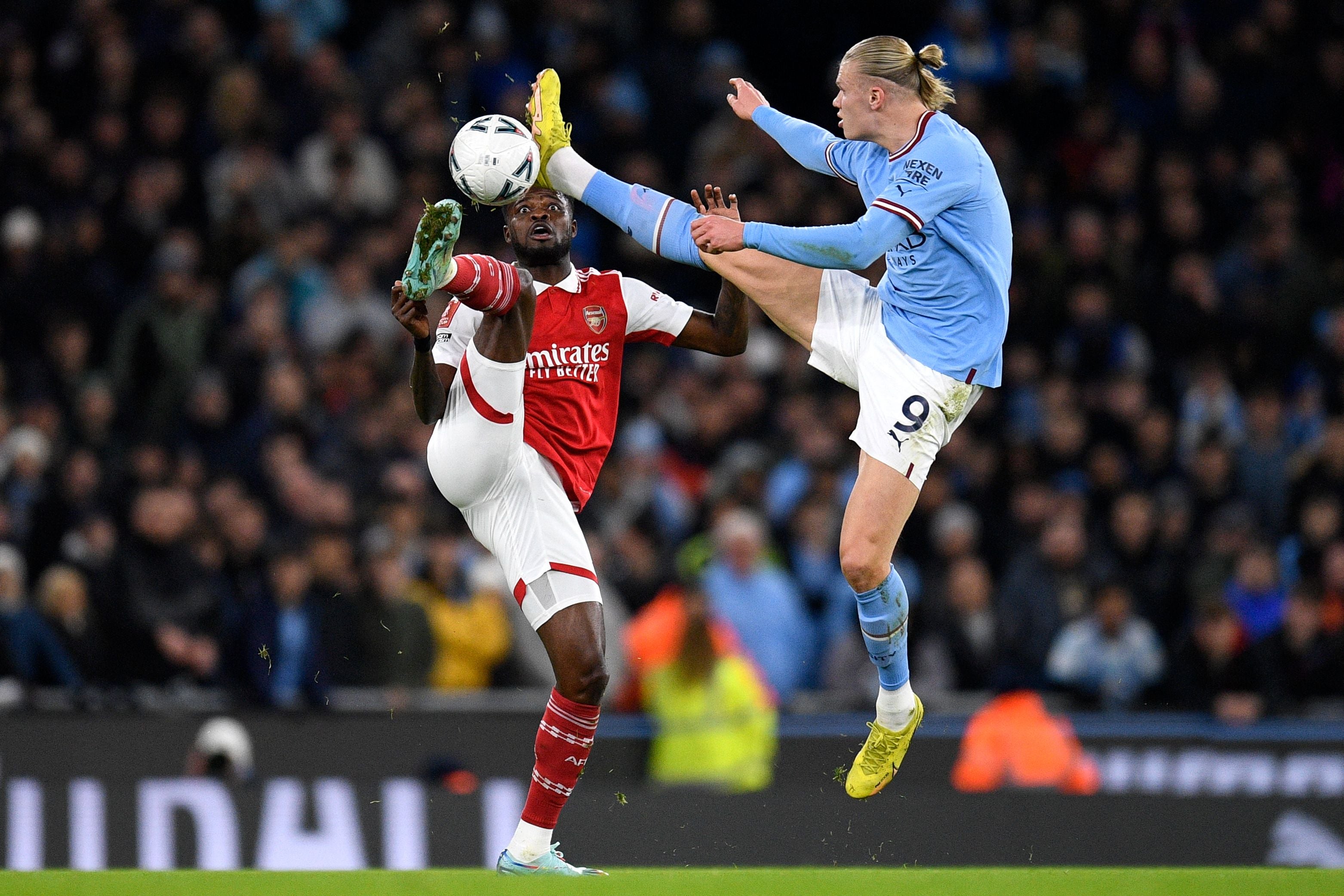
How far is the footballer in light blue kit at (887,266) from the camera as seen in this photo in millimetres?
6430

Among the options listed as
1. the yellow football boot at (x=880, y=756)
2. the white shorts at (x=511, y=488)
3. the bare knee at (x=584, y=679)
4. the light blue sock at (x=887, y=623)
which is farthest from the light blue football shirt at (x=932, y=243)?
the bare knee at (x=584, y=679)

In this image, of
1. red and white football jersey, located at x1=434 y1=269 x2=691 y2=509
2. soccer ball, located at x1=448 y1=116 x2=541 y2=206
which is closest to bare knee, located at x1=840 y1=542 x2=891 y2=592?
red and white football jersey, located at x1=434 y1=269 x2=691 y2=509

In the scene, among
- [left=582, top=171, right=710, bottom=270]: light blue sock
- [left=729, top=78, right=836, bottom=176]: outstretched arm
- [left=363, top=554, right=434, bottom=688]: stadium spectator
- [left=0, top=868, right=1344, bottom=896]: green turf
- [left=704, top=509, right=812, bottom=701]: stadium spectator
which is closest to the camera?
[left=0, top=868, right=1344, bottom=896]: green turf

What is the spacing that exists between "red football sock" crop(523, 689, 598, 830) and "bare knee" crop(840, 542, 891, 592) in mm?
1046

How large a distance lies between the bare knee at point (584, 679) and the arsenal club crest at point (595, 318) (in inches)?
48.0

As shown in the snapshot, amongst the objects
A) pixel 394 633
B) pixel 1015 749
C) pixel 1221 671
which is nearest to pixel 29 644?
pixel 394 633

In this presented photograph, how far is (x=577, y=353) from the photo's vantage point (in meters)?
6.87

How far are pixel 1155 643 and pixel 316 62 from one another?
277 inches

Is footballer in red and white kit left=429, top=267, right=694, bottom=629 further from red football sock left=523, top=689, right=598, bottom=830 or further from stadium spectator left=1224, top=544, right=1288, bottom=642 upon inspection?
stadium spectator left=1224, top=544, right=1288, bottom=642

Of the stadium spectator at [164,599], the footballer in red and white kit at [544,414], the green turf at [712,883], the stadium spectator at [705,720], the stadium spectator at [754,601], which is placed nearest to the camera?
the green turf at [712,883]

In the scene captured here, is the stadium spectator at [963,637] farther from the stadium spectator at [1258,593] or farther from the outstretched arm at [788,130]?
the outstretched arm at [788,130]

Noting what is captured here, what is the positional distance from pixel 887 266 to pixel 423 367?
175 centimetres

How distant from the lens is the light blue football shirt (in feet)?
20.9

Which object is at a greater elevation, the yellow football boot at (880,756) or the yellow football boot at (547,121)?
the yellow football boot at (547,121)
